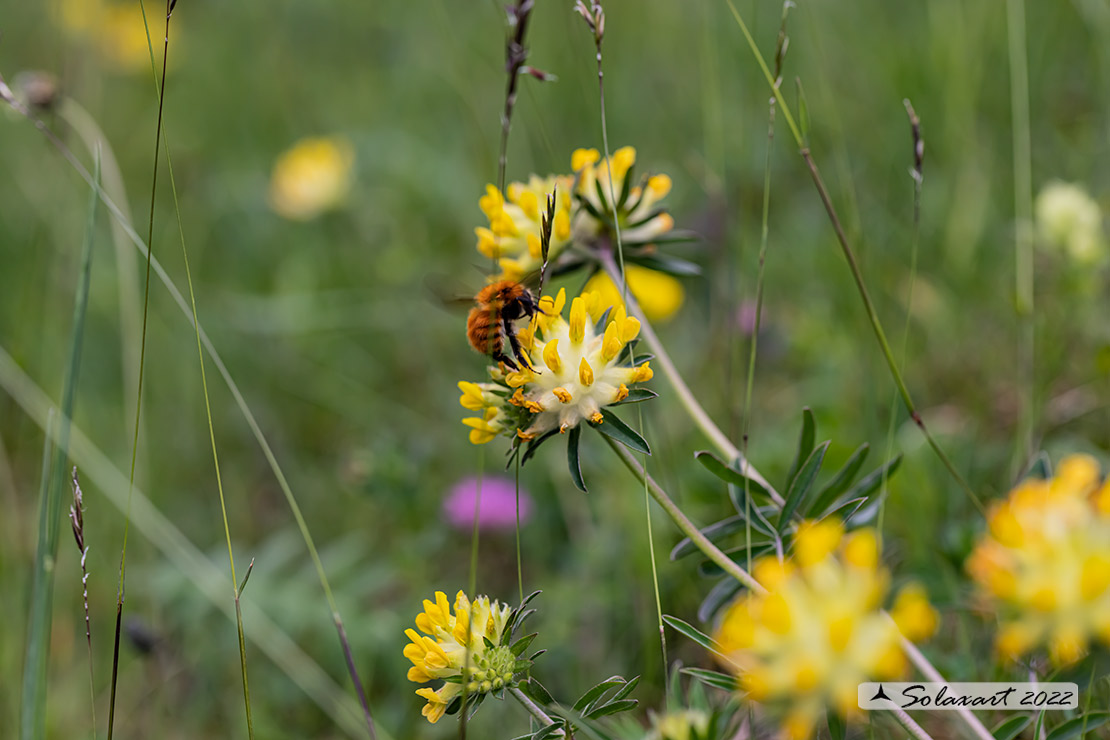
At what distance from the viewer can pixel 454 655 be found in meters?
1.28

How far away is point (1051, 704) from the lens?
134 centimetres

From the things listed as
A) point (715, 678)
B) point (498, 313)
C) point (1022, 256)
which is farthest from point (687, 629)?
point (1022, 256)

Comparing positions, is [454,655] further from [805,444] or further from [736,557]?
[805,444]

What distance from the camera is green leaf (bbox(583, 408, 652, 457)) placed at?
132 centimetres

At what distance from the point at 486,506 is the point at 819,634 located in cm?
192

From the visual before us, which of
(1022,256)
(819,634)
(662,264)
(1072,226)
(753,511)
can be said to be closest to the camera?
(819,634)

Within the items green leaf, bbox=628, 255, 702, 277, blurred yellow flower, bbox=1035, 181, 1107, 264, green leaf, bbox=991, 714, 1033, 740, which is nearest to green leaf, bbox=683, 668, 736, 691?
green leaf, bbox=991, 714, 1033, 740

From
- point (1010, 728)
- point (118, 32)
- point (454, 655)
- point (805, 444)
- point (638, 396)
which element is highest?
point (118, 32)

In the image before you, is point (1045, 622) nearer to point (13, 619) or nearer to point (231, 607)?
point (231, 607)

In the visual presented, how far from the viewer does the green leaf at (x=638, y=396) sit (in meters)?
1.32

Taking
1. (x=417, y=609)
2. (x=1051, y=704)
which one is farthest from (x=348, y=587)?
(x=1051, y=704)

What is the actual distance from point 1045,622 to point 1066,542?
85mm

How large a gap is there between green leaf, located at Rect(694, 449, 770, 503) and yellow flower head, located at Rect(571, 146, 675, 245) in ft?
1.48

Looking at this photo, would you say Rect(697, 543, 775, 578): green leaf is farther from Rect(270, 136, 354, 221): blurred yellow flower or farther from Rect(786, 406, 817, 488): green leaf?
Rect(270, 136, 354, 221): blurred yellow flower
